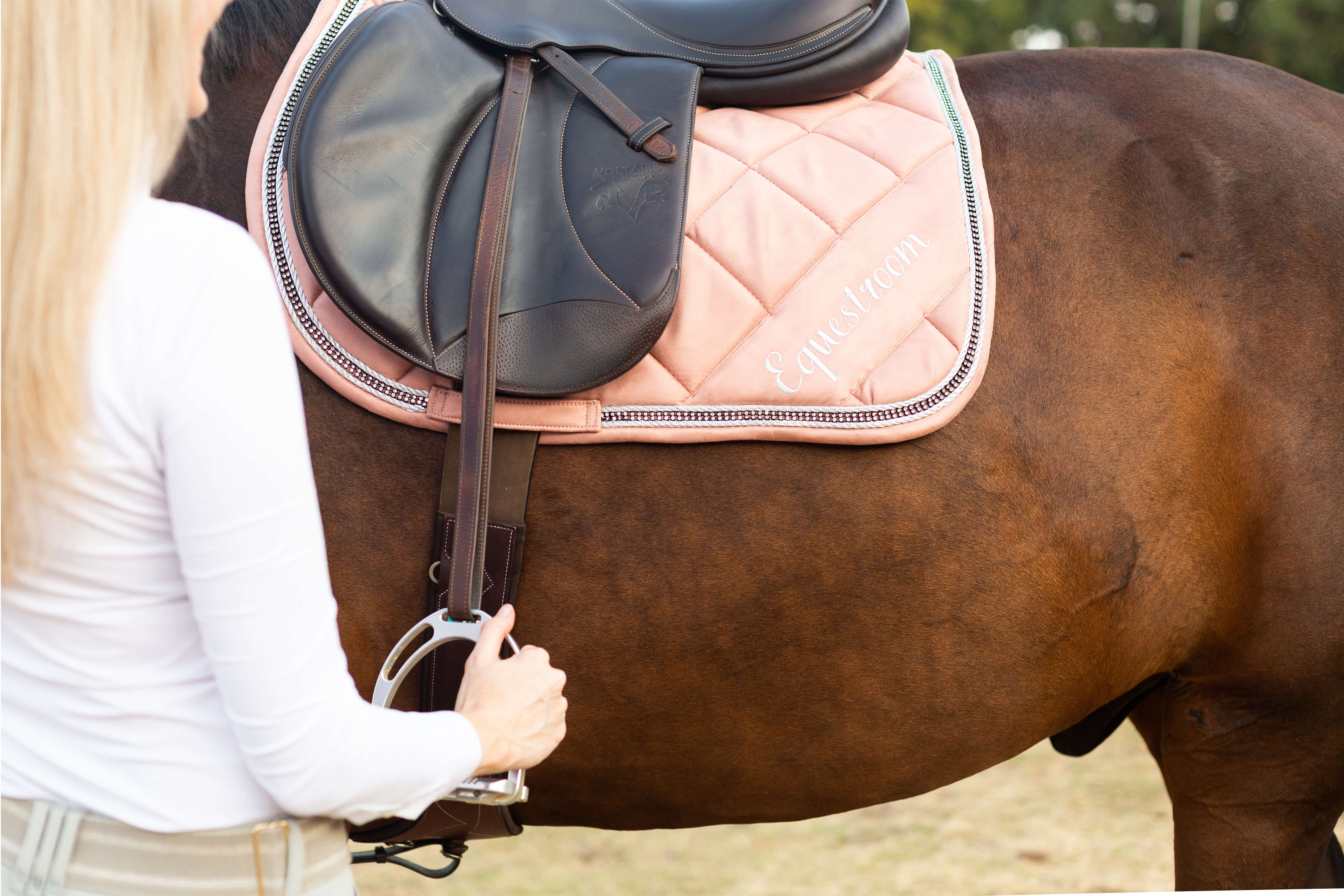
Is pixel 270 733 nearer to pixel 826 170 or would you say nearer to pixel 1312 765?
pixel 826 170

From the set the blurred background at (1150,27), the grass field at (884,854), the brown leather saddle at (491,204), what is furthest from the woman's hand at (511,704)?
the blurred background at (1150,27)

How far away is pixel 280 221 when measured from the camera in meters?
1.14

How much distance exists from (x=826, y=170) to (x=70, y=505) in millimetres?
900

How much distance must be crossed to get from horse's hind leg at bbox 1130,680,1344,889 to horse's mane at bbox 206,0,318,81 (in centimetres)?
141

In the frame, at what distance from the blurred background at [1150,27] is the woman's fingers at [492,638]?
6074mm

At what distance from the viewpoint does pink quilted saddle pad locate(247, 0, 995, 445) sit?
1118mm

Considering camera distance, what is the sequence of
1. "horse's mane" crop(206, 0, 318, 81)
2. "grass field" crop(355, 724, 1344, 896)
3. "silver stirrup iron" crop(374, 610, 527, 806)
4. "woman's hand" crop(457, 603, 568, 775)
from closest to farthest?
1. "woman's hand" crop(457, 603, 568, 775)
2. "silver stirrup iron" crop(374, 610, 527, 806)
3. "horse's mane" crop(206, 0, 318, 81)
4. "grass field" crop(355, 724, 1344, 896)

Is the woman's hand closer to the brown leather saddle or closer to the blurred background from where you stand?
the brown leather saddle

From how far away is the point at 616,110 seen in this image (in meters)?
1.18

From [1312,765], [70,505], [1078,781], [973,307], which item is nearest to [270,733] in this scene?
[70,505]

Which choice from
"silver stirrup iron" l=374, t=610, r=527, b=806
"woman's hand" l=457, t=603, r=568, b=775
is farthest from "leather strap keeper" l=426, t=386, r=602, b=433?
"woman's hand" l=457, t=603, r=568, b=775

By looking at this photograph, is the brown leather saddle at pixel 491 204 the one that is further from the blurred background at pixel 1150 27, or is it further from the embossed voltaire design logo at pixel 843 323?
the blurred background at pixel 1150 27

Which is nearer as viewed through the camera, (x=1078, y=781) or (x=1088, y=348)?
(x=1088, y=348)

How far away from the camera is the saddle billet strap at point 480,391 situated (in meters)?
1.01
